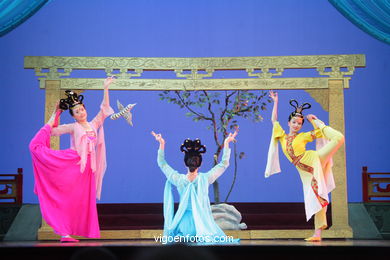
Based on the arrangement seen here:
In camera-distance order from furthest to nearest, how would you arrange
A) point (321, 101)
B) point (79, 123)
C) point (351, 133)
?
point (351, 133) → point (321, 101) → point (79, 123)

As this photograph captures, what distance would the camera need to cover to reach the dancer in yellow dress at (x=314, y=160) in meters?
6.95

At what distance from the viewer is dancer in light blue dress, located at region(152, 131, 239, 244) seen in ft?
21.4

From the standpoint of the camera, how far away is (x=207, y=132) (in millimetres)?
8852

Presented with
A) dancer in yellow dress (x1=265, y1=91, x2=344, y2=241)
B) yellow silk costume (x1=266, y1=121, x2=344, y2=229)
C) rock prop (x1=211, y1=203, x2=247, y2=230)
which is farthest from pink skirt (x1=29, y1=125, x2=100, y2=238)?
yellow silk costume (x1=266, y1=121, x2=344, y2=229)

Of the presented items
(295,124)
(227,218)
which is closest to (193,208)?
(227,218)

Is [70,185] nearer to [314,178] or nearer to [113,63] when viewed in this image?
[113,63]

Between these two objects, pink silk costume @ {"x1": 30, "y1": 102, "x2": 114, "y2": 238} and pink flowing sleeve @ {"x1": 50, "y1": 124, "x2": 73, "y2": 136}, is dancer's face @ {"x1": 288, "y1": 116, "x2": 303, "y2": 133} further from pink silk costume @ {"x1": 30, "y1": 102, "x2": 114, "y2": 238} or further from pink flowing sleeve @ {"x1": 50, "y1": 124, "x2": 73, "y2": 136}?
pink flowing sleeve @ {"x1": 50, "y1": 124, "x2": 73, "y2": 136}

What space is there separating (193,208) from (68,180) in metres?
1.42

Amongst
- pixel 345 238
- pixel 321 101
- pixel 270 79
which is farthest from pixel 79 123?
pixel 345 238

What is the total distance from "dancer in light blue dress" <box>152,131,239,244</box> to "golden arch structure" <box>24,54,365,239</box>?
771mm

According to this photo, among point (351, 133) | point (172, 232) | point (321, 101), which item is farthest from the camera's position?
point (351, 133)

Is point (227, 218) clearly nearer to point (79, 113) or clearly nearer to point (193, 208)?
point (193, 208)

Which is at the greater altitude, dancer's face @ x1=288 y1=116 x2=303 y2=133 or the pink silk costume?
dancer's face @ x1=288 y1=116 x2=303 y2=133

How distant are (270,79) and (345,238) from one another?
2.03 meters
